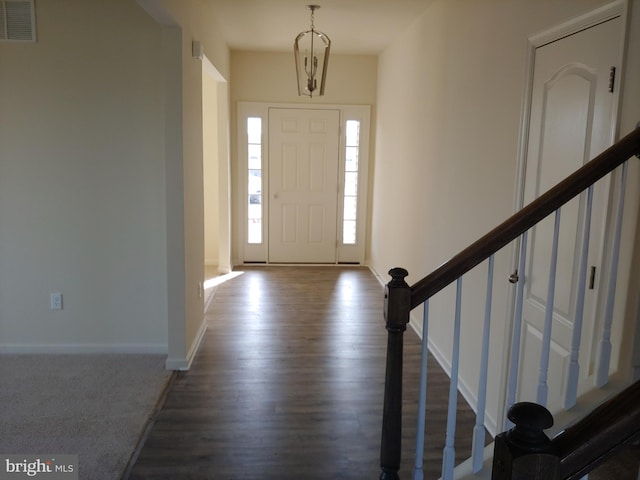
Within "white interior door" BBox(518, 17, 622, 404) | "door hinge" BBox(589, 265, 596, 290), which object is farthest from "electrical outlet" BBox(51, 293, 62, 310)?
"door hinge" BBox(589, 265, 596, 290)

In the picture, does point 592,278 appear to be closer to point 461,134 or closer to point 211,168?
point 461,134

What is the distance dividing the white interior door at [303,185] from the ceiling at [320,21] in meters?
0.97

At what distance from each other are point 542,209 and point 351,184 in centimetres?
533

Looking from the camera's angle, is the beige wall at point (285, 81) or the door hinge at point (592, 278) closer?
the door hinge at point (592, 278)

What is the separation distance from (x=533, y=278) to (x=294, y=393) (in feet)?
5.33

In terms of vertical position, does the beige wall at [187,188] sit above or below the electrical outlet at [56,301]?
above

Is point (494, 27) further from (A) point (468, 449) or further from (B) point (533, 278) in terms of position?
(A) point (468, 449)

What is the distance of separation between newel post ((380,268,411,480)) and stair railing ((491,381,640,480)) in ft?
2.85

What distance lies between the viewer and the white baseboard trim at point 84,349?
3.86 meters

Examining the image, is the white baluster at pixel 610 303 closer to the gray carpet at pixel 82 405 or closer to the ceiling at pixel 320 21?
the gray carpet at pixel 82 405

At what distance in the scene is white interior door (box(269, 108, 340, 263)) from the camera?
6715 millimetres

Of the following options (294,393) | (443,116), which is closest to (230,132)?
(443,116)

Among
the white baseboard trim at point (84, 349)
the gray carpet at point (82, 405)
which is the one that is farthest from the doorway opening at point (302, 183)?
the gray carpet at point (82, 405)

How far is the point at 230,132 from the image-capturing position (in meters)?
6.54
